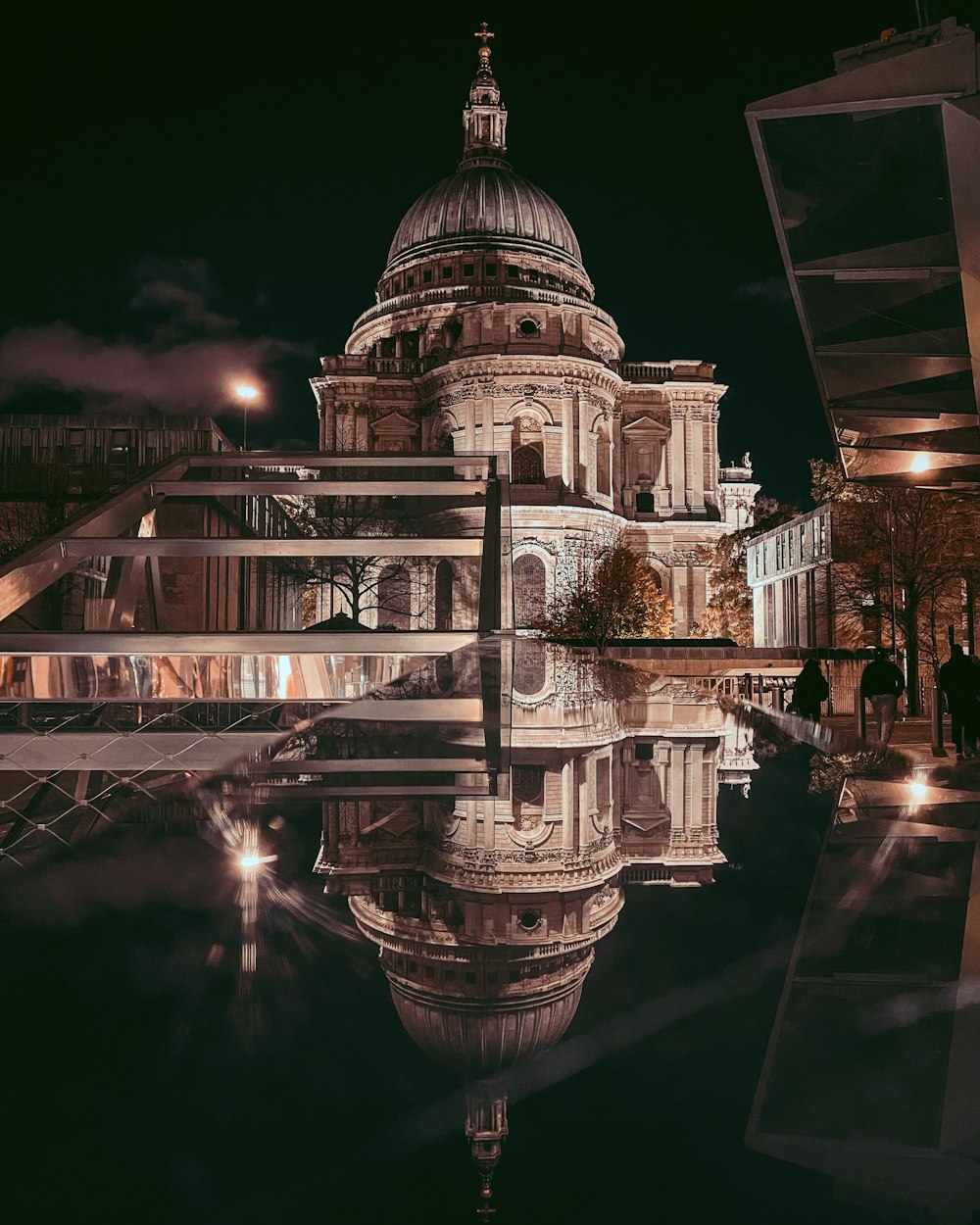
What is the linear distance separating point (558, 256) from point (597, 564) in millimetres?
24132

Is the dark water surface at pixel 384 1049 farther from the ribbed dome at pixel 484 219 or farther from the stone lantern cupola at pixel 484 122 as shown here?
the stone lantern cupola at pixel 484 122

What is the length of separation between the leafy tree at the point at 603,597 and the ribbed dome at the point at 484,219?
2139cm

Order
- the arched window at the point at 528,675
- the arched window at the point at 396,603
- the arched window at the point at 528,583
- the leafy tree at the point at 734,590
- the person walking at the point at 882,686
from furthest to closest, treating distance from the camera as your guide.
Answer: the leafy tree at the point at 734,590, the arched window at the point at 528,583, the arched window at the point at 396,603, the person walking at the point at 882,686, the arched window at the point at 528,675

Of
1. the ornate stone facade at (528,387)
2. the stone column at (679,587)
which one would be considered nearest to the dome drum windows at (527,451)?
the ornate stone facade at (528,387)

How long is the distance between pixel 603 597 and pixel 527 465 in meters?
13.1

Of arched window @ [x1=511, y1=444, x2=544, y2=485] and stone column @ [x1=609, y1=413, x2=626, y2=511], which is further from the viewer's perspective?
→ stone column @ [x1=609, y1=413, x2=626, y2=511]

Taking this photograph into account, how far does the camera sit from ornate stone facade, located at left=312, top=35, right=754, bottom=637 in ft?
141

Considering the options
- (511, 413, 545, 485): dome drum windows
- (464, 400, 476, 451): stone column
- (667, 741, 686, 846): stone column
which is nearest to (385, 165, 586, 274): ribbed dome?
(464, 400, 476, 451): stone column

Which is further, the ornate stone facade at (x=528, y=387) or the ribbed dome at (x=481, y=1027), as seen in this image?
the ornate stone facade at (x=528, y=387)

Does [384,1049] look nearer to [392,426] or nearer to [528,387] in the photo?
[528,387]

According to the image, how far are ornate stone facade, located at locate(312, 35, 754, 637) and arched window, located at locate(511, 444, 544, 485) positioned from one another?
0.29ft

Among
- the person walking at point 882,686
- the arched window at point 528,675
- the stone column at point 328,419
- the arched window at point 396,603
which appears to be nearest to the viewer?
the arched window at point 528,675

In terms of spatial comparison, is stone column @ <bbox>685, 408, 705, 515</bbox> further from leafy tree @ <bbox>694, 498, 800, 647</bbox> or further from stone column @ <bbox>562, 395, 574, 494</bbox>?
stone column @ <bbox>562, 395, 574, 494</bbox>

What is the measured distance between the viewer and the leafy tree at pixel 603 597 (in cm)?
3149
